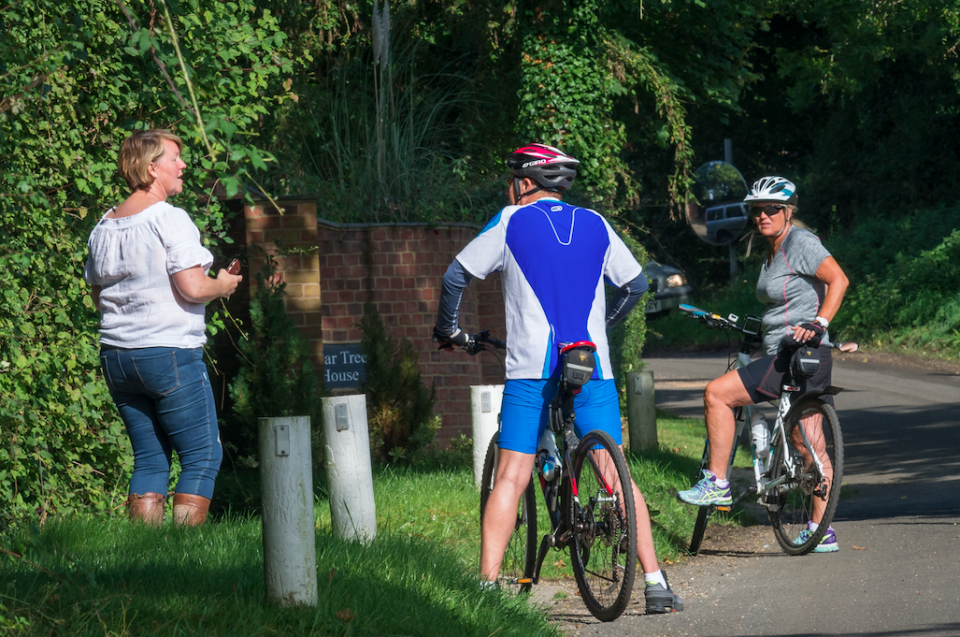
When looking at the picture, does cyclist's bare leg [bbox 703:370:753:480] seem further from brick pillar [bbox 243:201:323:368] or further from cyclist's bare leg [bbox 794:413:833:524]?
brick pillar [bbox 243:201:323:368]

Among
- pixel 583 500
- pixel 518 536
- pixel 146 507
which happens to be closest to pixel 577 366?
pixel 583 500

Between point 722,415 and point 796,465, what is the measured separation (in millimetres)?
463

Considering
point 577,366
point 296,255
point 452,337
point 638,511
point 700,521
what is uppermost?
point 296,255

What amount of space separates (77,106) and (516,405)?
292 cm

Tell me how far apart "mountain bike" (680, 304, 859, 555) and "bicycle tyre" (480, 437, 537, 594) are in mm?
1297

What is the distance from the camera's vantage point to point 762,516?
24.7ft

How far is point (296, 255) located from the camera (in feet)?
28.3

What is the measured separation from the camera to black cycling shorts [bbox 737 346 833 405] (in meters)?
6.18

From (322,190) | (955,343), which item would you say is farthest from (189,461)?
(955,343)

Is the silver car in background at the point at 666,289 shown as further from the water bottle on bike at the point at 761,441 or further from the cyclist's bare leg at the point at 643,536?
the cyclist's bare leg at the point at 643,536

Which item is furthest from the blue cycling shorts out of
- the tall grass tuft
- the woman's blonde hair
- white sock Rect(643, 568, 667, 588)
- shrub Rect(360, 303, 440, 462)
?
the tall grass tuft

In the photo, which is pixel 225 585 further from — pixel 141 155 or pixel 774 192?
pixel 774 192

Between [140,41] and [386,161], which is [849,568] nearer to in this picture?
[140,41]

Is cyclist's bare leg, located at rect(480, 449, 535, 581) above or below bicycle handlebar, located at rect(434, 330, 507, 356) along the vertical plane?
below
